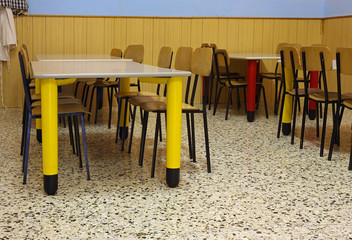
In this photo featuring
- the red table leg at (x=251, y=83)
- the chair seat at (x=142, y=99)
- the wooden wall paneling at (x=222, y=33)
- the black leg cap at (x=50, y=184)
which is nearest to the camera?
the black leg cap at (x=50, y=184)

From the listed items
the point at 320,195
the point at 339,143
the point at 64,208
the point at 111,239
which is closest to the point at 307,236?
the point at 320,195

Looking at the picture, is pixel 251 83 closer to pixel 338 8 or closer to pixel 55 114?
pixel 338 8

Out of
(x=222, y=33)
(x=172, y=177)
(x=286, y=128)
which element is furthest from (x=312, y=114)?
(x=172, y=177)

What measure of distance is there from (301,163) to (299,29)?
400 cm

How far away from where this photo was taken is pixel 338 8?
7055 mm

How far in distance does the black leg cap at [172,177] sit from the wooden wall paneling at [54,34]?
389 cm

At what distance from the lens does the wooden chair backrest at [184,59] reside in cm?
388

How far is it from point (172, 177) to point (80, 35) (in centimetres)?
394

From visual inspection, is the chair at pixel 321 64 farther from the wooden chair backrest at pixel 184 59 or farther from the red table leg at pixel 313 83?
the red table leg at pixel 313 83

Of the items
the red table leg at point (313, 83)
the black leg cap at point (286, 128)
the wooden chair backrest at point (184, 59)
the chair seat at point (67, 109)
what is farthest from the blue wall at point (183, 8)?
the chair seat at point (67, 109)

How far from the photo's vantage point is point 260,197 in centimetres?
299

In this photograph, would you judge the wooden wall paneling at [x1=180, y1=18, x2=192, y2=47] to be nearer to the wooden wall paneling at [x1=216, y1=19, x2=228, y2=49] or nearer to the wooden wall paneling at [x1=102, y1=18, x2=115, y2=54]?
the wooden wall paneling at [x1=216, y1=19, x2=228, y2=49]

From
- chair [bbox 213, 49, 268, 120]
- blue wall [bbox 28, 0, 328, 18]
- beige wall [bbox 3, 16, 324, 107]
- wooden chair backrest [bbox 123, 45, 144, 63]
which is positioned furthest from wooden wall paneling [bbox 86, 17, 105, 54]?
chair [bbox 213, 49, 268, 120]

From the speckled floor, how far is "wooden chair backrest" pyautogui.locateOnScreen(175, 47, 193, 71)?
0.73m
